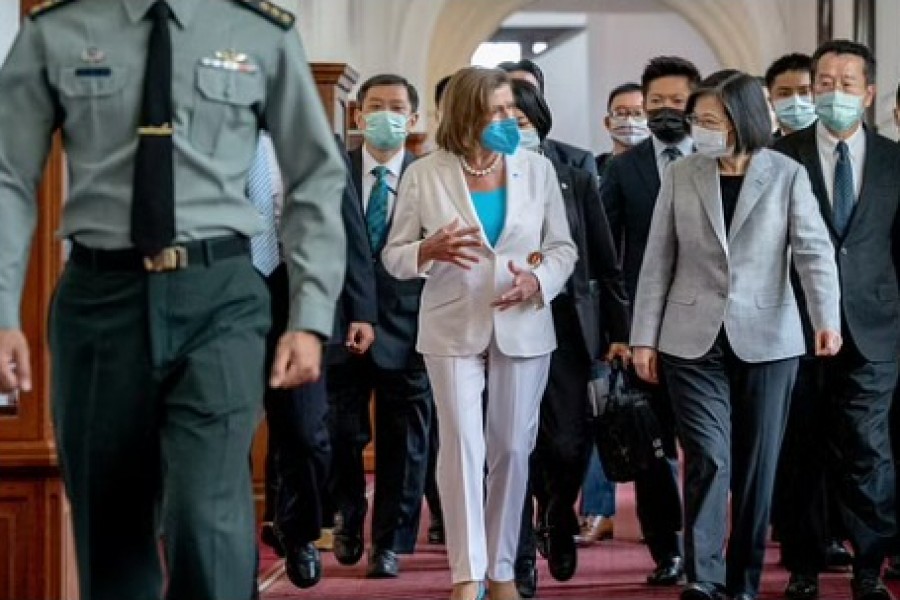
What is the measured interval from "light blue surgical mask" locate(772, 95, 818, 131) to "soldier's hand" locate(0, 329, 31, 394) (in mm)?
4554

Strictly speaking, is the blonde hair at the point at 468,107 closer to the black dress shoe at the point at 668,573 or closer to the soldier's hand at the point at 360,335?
the soldier's hand at the point at 360,335

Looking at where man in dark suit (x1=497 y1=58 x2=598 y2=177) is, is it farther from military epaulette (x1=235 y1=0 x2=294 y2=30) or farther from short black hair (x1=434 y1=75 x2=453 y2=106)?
military epaulette (x1=235 y1=0 x2=294 y2=30)

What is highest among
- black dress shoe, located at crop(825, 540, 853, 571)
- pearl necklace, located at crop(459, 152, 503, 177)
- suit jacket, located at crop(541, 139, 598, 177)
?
pearl necklace, located at crop(459, 152, 503, 177)

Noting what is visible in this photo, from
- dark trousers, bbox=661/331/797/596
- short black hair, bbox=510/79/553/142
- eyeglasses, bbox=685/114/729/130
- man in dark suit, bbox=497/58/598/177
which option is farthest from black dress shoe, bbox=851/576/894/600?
short black hair, bbox=510/79/553/142

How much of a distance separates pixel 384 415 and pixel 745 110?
1.94m

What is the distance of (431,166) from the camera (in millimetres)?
6191

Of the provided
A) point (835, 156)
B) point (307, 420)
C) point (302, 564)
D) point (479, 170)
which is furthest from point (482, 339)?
point (835, 156)

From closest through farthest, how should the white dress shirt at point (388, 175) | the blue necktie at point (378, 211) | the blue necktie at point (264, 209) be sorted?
1. the blue necktie at point (264, 209)
2. the blue necktie at point (378, 211)
3. the white dress shirt at point (388, 175)

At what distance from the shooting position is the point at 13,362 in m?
3.73

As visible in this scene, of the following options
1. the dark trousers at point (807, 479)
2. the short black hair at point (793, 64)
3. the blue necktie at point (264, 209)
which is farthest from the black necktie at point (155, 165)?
the short black hair at point (793, 64)

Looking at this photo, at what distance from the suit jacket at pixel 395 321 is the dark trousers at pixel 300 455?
2.41 feet

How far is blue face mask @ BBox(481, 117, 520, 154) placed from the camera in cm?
610

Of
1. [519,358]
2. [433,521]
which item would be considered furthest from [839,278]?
[433,521]

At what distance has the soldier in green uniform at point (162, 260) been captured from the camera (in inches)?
145
